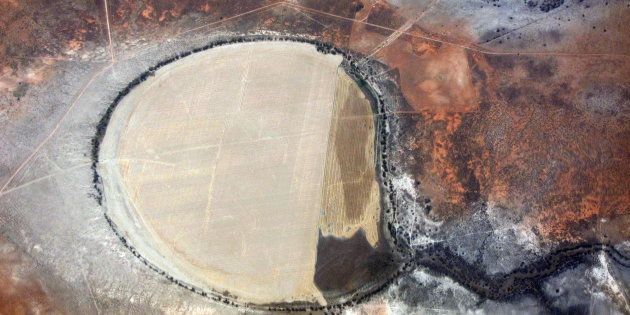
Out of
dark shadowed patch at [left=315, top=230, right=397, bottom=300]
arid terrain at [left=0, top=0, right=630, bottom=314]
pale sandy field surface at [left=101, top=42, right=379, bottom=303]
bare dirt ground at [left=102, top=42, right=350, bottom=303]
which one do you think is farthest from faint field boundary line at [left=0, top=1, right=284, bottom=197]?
dark shadowed patch at [left=315, top=230, right=397, bottom=300]

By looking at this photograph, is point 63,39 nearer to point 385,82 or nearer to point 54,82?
point 54,82

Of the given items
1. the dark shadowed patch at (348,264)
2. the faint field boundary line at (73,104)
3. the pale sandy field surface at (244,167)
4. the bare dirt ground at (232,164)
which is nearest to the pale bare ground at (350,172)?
the pale sandy field surface at (244,167)

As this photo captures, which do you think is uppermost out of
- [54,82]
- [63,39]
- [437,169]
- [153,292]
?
[63,39]

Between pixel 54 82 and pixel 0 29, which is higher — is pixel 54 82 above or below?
below

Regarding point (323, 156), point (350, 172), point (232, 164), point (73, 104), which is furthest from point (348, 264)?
point (73, 104)

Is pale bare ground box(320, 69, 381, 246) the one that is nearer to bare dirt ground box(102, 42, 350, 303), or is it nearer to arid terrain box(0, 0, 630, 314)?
arid terrain box(0, 0, 630, 314)

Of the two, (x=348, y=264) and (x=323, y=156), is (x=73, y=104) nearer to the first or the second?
(x=323, y=156)

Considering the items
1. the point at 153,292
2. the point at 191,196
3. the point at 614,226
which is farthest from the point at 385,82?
the point at 153,292
